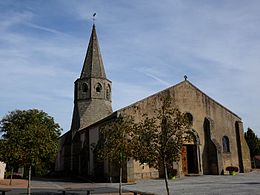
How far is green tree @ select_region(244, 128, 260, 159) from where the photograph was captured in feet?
199

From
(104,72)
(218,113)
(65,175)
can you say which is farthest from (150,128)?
(104,72)

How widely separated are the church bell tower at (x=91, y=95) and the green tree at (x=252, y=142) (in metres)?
30.1

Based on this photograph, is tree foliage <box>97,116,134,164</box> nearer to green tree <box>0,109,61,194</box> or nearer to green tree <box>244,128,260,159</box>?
green tree <box>0,109,61,194</box>

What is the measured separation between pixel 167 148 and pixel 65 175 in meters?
32.5

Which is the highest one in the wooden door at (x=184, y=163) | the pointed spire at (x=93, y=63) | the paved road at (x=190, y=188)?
the pointed spire at (x=93, y=63)

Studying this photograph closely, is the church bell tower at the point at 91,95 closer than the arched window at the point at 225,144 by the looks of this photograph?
No

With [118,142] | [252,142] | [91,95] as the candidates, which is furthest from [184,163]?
[252,142]

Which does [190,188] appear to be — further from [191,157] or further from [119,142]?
[191,157]

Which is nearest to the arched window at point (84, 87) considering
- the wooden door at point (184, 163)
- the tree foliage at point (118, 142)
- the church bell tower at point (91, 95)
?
the church bell tower at point (91, 95)

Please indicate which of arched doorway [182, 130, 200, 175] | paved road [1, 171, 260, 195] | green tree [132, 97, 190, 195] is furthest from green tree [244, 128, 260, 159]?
green tree [132, 97, 190, 195]

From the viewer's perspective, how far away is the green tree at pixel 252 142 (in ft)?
199

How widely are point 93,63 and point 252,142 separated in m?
35.8

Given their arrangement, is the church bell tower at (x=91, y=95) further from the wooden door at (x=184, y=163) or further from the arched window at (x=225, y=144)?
the arched window at (x=225, y=144)

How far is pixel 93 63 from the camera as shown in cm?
4928
